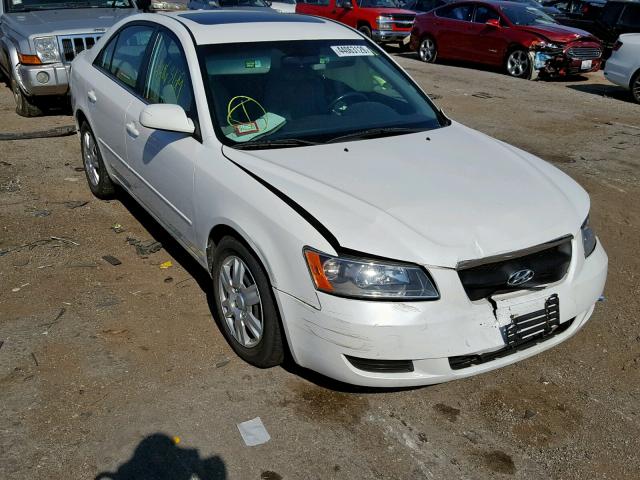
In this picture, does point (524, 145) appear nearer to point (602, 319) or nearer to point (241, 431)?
point (602, 319)

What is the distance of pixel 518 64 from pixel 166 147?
1160 cm

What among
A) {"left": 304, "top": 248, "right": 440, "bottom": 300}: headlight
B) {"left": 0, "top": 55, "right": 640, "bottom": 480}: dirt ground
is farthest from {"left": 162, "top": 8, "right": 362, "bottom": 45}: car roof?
{"left": 304, "top": 248, "right": 440, "bottom": 300}: headlight

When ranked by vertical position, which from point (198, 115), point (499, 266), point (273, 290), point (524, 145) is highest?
point (198, 115)

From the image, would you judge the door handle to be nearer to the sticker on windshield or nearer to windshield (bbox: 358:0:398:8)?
the sticker on windshield

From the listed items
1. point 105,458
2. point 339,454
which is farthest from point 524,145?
point 105,458

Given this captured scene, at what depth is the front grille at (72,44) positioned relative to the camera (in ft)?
26.4

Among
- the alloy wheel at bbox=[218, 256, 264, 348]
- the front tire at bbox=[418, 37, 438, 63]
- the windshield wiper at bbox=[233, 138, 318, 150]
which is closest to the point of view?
the alloy wheel at bbox=[218, 256, 264, 348]

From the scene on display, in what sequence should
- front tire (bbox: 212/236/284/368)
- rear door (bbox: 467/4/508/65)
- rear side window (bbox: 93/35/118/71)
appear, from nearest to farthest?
1. front tire (bbox: 212/236/284/368)
2. rear side window (bbox: 93/35/118/71)
3. rear door (bbox: 467/4/508/65)

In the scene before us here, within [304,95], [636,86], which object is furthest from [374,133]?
[636,86]

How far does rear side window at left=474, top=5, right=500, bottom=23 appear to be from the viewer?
A: 14.7 meters

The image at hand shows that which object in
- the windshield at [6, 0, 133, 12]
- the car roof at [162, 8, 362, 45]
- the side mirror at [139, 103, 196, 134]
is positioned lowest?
the windshield at [6, 0, 133, 12]

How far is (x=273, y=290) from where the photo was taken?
321cm

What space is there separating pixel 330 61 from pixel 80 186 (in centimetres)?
321

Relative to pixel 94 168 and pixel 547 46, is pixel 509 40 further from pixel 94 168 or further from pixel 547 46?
pixel 94 168
